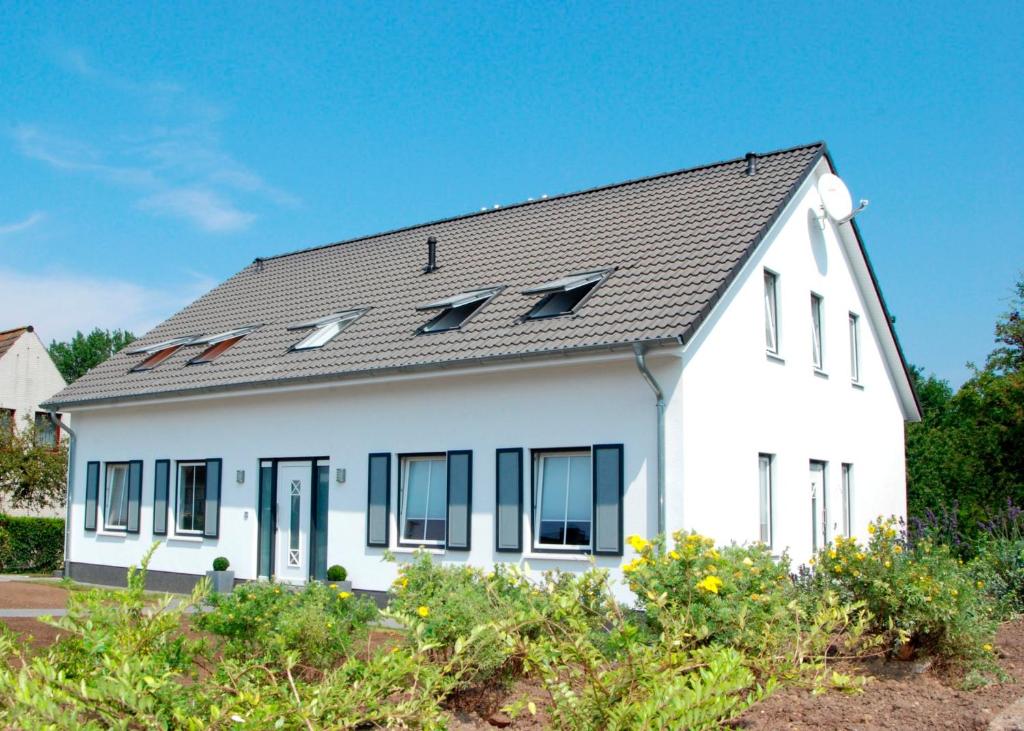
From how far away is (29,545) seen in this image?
2405cm

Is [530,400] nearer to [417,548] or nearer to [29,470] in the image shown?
[417,548]

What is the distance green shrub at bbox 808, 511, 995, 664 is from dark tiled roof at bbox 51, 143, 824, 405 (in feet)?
12.4

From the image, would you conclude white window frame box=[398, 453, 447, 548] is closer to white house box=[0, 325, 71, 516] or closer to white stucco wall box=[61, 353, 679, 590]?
white stucco wall box=[61, 353, 679, 590]

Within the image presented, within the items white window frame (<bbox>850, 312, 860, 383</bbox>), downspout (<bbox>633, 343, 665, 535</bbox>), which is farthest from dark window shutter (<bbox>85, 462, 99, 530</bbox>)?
white window frame (<bbox>850, 312, 860, 383</bbox>)

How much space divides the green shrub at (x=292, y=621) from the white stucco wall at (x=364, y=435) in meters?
5.16

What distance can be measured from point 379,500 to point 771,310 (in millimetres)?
5967

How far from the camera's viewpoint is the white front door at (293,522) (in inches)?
623

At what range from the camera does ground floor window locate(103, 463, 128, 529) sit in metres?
18.9

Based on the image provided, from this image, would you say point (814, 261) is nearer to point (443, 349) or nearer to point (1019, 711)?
point (443, 349)

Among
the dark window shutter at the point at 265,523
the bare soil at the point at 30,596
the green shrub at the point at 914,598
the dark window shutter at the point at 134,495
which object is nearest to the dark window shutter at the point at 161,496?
the dark window shutter at the point at 134,495

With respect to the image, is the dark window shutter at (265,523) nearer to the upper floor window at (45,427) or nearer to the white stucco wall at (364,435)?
the white stucco wall at (364,435)

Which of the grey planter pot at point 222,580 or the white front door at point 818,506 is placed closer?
the white front door at point 818,506

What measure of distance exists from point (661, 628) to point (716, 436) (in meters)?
6.05

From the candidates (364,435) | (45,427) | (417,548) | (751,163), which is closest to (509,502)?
(417,548)
